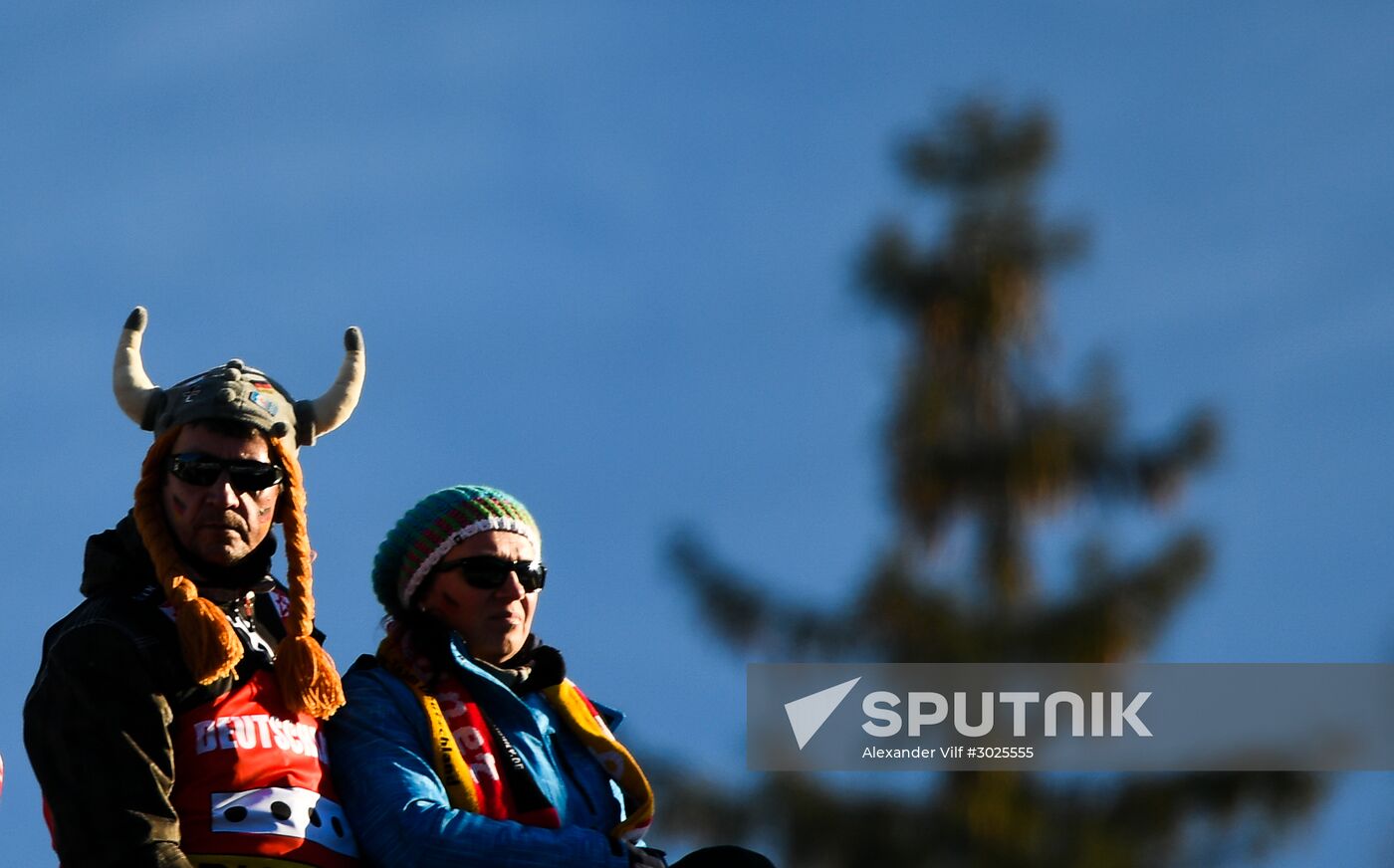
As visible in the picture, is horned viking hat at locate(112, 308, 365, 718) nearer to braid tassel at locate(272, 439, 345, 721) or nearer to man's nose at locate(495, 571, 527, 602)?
braid tassel at locate(272, 439, 345, 721)

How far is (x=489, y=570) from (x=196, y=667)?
0.92 metres

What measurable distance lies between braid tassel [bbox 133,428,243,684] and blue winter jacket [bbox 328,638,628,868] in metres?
0.39

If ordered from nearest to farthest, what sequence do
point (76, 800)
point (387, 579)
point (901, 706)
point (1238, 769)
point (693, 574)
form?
point (76, 800) < point (387, 579) < point (901, 706) < point (1238, 769) < point (693, 574)

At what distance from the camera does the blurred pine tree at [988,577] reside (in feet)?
59.0

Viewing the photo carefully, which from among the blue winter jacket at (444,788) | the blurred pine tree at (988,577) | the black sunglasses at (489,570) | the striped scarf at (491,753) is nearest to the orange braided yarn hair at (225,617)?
the blue winter jacket at (444,788)

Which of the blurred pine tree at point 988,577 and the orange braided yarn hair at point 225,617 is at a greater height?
the blurred pine tree at point 988,577

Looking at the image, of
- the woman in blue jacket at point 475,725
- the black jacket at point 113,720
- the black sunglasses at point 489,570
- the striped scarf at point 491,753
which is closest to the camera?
the black jacket at point 113,720

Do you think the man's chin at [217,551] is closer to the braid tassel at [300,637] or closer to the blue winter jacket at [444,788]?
the braid tassel at [300,637]

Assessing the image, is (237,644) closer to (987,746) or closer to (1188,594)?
(987,746)

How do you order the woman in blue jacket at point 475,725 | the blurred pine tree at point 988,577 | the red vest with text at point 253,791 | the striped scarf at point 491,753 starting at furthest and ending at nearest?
the blurred pine tree at point 988,577 → the striped scarf at point 491,753 → the woman in blue jacket at point 475,725 → the red vest with text at point 253,791

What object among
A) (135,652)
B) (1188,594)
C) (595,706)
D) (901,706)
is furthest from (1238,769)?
(135,652)

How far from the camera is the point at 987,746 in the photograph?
58.4ft

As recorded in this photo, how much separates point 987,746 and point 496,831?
10916mm

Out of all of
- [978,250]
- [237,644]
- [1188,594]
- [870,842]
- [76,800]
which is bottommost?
[76,800]
